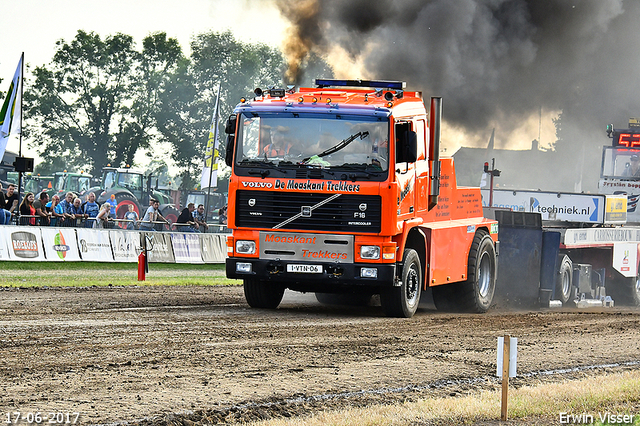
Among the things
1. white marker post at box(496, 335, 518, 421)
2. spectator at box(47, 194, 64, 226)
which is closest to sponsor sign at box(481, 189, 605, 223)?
spectator at box(47, 194, 64, 226)

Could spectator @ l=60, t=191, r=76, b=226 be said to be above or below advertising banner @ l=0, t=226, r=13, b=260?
above

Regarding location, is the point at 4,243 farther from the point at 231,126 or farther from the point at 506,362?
the point at 506,362

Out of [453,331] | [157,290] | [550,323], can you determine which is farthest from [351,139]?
[157,290]

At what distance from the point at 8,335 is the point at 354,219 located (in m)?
4.84

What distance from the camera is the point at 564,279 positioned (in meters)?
18.4

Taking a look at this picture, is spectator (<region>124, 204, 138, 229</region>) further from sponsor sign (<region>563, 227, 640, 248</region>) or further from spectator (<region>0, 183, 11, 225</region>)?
sponsor sign (<region>563, 227, 640, 248</region>)

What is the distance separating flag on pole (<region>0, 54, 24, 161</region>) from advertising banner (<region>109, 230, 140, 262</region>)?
3.64 m

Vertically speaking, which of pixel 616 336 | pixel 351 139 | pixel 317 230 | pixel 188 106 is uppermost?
pixel 188 106

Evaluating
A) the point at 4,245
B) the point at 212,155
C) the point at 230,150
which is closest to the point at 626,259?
the point at 230,150

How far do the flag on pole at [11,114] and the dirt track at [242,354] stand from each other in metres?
9.51

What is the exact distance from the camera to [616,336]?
1241 cm

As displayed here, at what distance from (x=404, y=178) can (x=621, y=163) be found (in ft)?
68.5

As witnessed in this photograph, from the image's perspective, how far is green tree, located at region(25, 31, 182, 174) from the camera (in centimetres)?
6078

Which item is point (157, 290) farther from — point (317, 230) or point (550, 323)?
point (550, 323)
